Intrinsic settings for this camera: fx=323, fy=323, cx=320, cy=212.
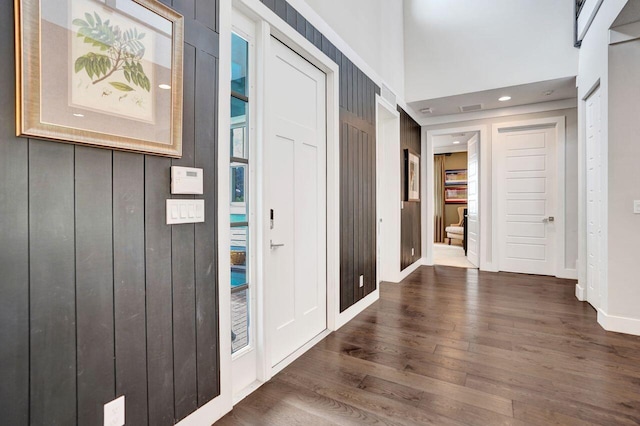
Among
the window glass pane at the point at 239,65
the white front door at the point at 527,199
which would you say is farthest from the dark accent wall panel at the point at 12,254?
the white front door at the point at 527,199

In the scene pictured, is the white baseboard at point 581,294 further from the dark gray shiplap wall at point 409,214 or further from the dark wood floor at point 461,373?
the dark gray shiplap wall at point 409,214

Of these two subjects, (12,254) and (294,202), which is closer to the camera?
(12,254)

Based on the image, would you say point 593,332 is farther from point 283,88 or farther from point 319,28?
point 319,28

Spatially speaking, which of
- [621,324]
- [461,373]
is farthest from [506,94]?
[461,373]

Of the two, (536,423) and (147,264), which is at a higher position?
(147,264)

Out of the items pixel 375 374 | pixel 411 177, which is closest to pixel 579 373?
pixel 375 374

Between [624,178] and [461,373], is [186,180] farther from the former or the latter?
[624,178]

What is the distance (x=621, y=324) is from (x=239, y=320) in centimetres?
330

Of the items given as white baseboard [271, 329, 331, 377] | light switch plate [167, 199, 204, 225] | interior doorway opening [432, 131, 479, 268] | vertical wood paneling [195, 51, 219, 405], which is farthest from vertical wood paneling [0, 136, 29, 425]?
interior doorway opening [432, 131, 479, 268]

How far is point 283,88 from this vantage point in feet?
7.95

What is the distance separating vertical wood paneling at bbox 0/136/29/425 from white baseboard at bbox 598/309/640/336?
4029 mm

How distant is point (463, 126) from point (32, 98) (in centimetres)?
591

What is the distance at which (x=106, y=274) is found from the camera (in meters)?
1.26

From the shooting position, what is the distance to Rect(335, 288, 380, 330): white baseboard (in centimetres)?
305
